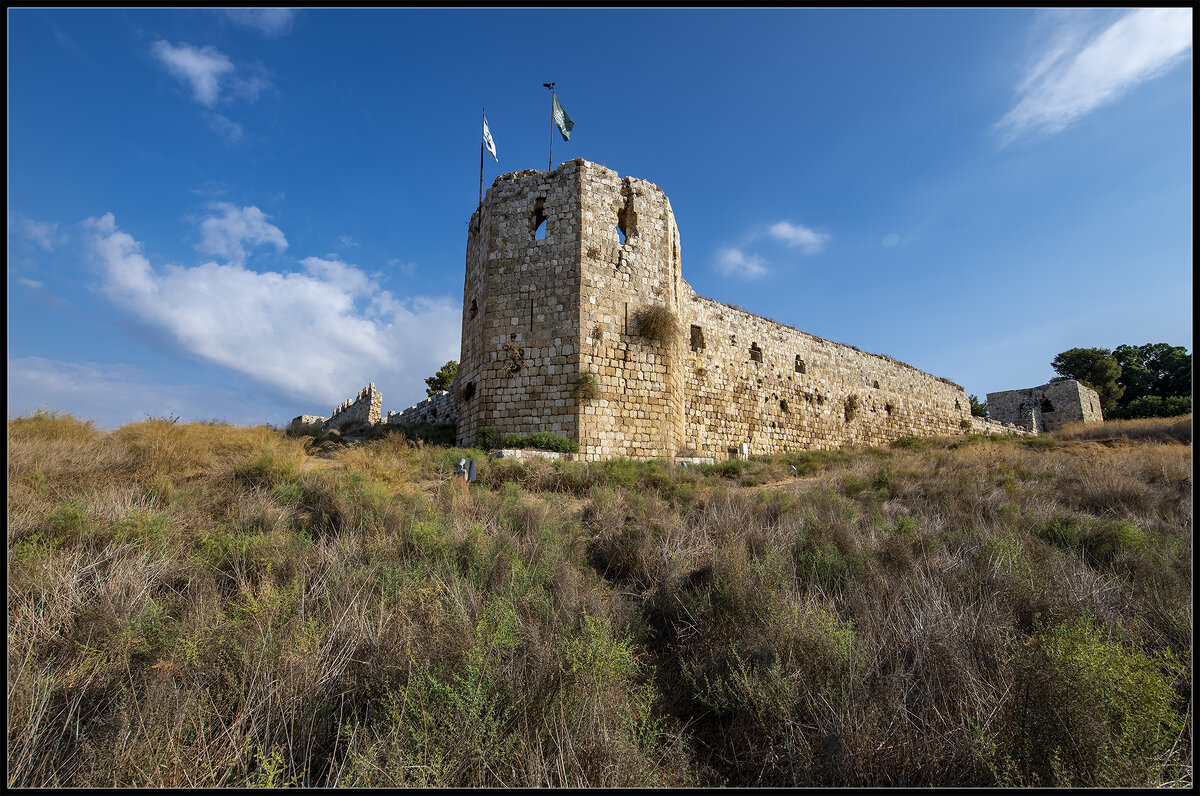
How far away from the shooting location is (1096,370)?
39.8m

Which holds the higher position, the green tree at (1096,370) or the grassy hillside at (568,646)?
the green tree at (1096,370)

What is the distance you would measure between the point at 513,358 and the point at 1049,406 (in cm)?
3540

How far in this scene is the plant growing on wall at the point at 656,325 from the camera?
12352 mm

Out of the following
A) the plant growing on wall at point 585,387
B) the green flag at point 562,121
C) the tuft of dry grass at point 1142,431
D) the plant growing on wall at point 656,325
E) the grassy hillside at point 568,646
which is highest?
the green flag at point 562,121

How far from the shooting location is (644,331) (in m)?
12.4

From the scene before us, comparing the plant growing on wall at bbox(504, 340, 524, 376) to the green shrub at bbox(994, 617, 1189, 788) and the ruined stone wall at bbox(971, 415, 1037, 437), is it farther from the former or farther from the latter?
the ruined stone wall at bbox(971, 415, 1037, 437)

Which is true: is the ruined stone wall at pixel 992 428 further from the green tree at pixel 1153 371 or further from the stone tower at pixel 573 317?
the stone tower at pixel 573 317

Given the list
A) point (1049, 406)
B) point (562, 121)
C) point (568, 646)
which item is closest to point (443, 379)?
point (562, 121)

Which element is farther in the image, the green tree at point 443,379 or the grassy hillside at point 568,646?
the green tree at point 443,379

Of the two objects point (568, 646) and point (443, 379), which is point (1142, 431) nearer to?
point (568, 646)


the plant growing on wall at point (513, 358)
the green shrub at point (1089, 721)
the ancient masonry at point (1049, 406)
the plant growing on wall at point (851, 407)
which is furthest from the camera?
the ancient masonry at point (1049, 406)

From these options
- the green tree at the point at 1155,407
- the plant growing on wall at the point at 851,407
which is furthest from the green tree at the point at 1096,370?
the plant growing on wall at the point at 851,407

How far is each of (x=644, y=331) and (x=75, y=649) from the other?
1096 cm

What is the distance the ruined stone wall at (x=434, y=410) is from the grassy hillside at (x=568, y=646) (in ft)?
38.4
